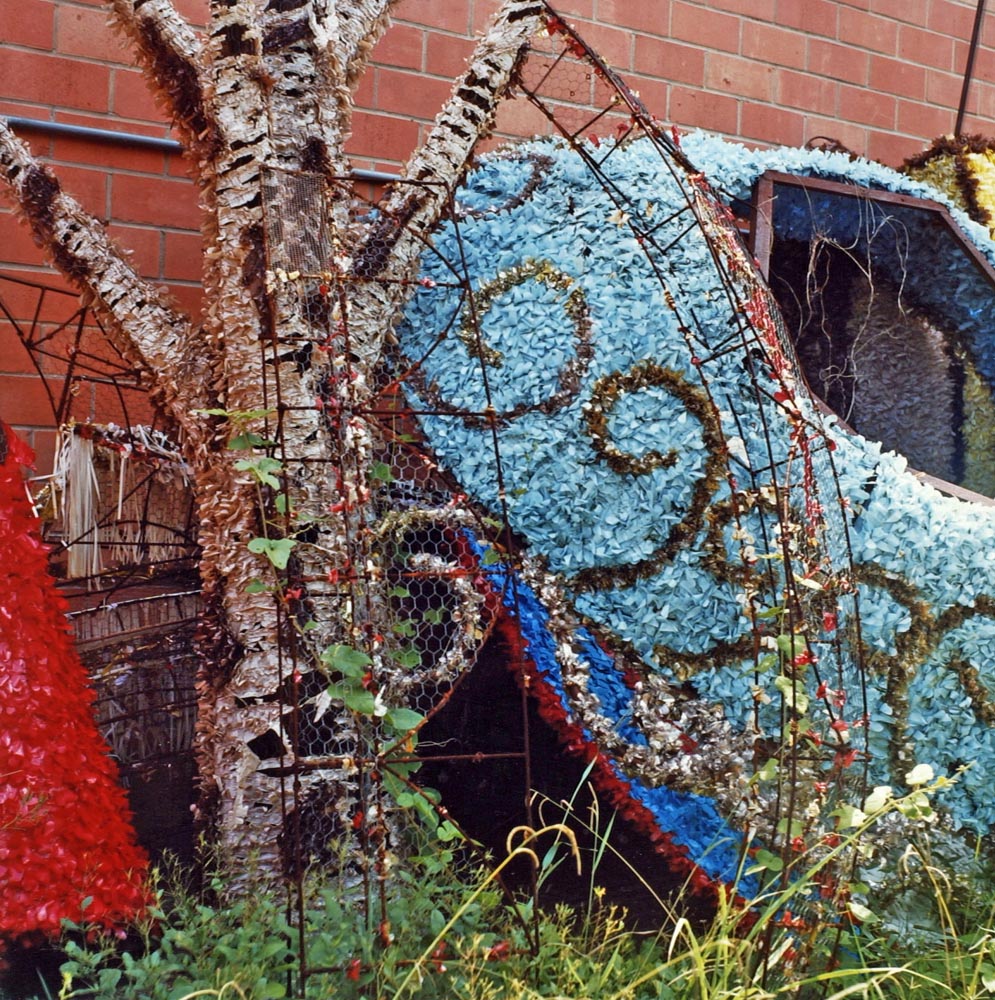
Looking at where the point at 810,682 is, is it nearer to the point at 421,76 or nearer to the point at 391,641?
the point at 391,641

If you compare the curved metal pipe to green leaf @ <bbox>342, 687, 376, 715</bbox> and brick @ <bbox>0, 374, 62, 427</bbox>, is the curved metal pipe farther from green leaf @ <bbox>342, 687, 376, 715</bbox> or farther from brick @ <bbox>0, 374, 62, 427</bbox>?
green leaf @ <bbox>342, 687, 376, 715</bbox>

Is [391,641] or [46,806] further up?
[391,641]

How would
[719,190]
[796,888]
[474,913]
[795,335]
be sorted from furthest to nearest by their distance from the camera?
[795,335], [719,190], [474,913], [796,888]

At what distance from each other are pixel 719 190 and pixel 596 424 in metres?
0.65

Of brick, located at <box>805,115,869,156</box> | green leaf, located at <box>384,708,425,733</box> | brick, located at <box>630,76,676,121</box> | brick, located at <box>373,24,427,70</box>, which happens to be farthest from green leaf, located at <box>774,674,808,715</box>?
brick, located at <box>805,115,869,156</box>

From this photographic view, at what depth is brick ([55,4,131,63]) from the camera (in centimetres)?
236

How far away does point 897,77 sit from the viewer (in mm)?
3570

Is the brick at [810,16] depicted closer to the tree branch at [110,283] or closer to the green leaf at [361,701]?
the tree branch at [110,283]

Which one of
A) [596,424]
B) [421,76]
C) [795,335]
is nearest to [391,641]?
[596,424]

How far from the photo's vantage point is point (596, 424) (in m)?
1.89

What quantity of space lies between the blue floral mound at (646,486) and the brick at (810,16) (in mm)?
1675

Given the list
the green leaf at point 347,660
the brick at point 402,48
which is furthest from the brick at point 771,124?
the green leaf at point 347,660

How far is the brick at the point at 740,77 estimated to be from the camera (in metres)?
3.20

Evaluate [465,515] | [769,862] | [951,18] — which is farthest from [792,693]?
[951,18]
